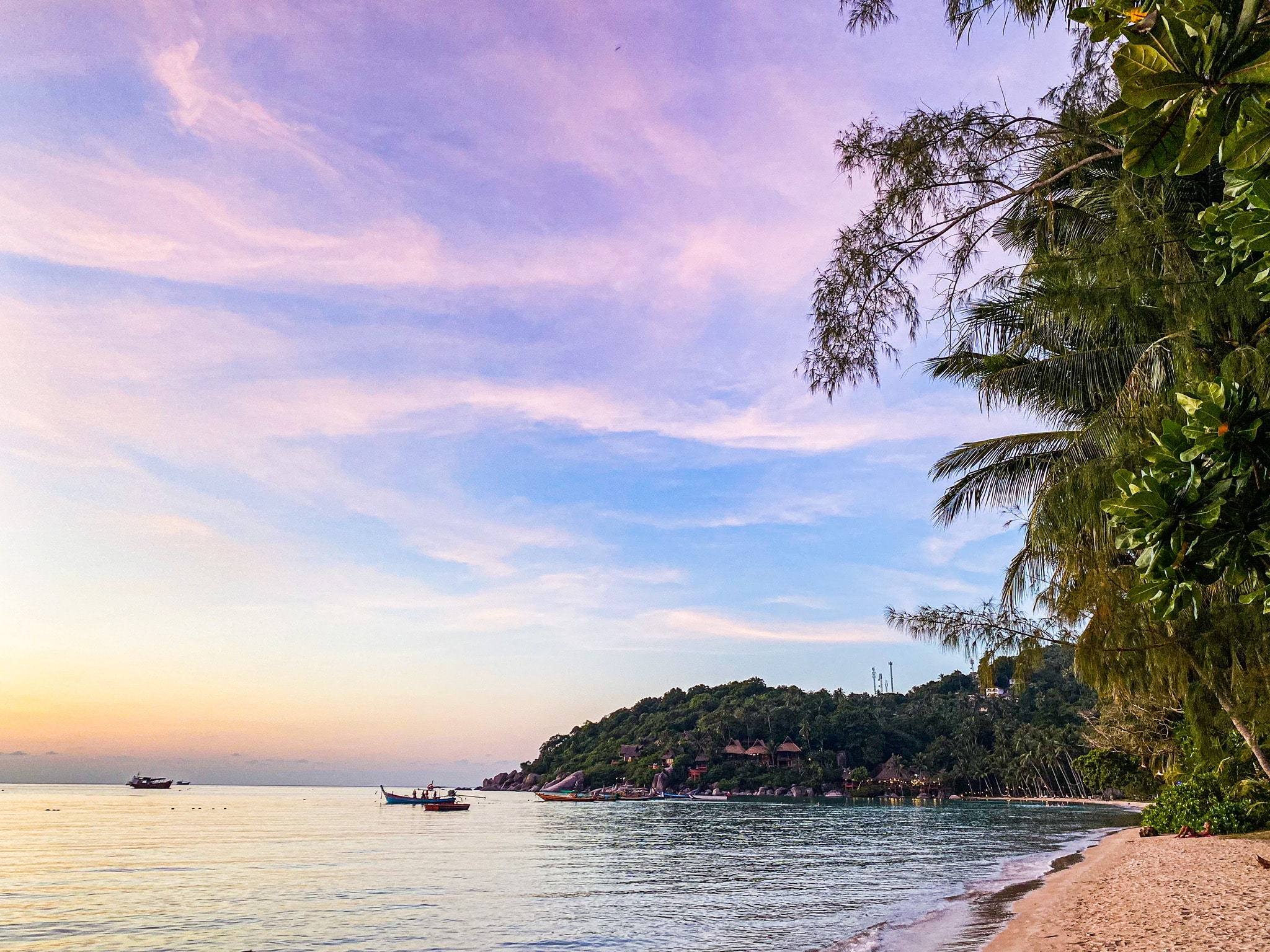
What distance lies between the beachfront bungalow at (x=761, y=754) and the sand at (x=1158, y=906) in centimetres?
9052

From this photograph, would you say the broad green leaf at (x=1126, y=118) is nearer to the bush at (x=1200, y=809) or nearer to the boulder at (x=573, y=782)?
the bush at (x=1200, y=809)

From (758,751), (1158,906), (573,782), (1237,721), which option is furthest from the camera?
(573,782)

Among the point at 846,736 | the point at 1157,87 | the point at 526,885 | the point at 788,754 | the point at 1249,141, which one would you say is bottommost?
the point at 526,885

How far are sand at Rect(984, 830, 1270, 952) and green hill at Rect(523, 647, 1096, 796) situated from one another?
6889 cm

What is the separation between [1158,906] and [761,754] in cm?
9973

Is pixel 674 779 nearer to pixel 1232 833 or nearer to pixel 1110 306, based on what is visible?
pixel 1232 833

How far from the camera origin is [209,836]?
43.9 meters

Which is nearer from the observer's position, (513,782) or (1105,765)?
(1105,765)

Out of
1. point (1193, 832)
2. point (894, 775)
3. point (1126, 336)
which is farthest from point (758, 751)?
point (1126, 336)

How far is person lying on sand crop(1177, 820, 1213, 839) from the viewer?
Result: 22.4m

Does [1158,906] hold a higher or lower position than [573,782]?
higher

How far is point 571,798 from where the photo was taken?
98375mm

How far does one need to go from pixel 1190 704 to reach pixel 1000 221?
704 centimetres

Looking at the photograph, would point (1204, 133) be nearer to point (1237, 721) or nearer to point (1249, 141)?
point (1249, 141)
